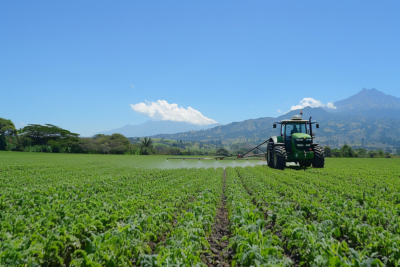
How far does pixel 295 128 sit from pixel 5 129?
317 feet

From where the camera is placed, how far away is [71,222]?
5.61 meters

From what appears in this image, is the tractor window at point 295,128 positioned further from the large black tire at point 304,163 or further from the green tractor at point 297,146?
the large black tire at point 304,163

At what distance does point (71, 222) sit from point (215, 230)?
389 centimetres

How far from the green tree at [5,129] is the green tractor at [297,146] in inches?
3562

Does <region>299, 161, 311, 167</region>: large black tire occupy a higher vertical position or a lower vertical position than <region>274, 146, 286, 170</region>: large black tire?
lower

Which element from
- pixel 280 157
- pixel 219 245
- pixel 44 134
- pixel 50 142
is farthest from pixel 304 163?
pixel 44 134

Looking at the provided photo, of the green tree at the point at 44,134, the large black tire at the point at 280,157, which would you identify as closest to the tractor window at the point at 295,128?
the large black tire at the point at 280,157

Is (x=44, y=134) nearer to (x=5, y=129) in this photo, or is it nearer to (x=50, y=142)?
(x=50, y=142)

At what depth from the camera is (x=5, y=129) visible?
261 feet

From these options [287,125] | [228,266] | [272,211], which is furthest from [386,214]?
[287,125]

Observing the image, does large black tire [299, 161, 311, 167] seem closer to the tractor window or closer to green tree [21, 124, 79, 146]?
the tractor window

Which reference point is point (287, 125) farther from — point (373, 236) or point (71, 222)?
point (71, 222)

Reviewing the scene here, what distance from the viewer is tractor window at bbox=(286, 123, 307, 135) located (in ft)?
65.4

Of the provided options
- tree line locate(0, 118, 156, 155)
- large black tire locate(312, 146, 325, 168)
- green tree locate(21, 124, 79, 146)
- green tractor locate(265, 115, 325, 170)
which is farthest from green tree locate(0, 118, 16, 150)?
large black tire locate(312, 146, 325, 168)
